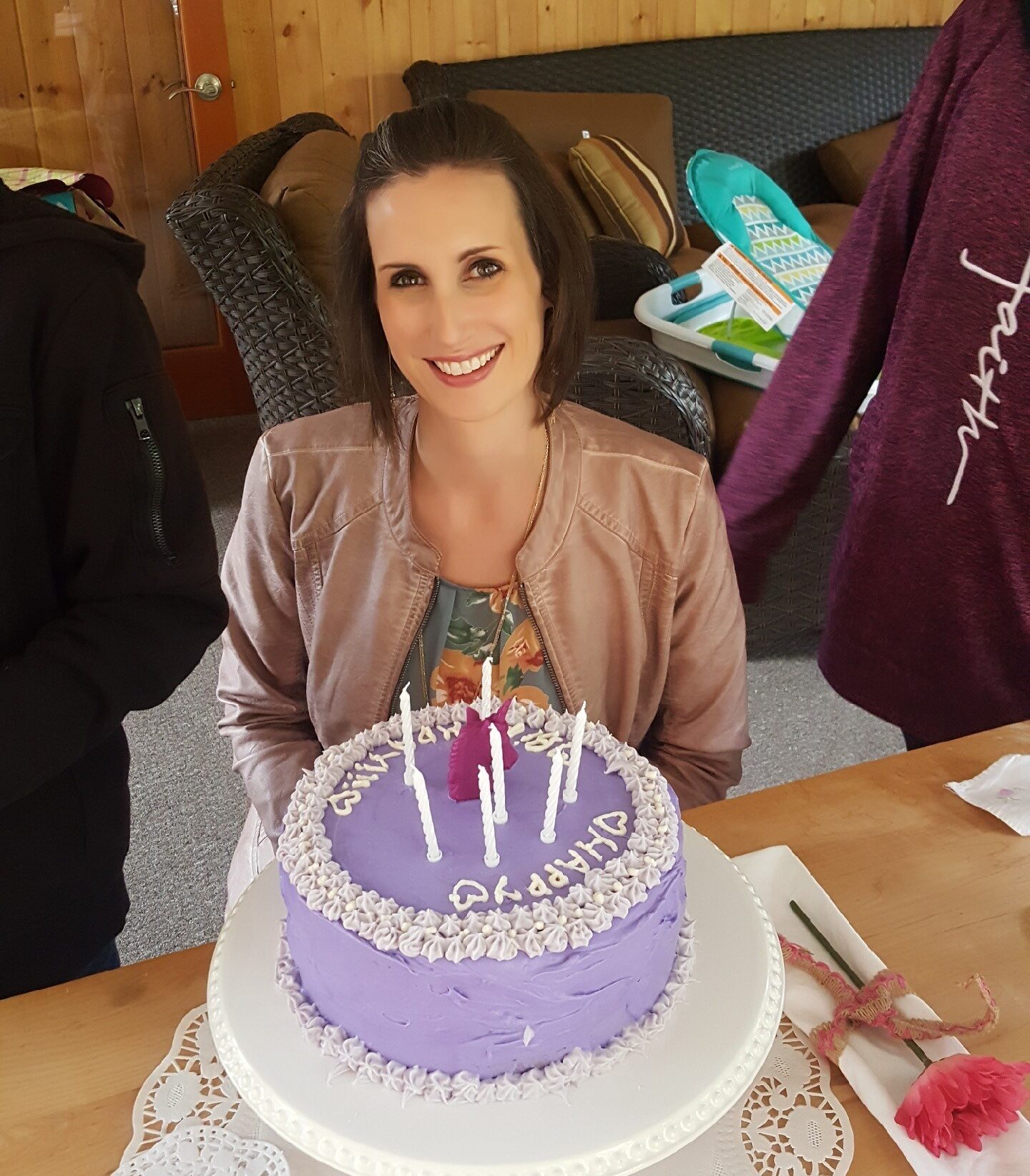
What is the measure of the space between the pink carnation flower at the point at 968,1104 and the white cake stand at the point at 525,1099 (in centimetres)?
12

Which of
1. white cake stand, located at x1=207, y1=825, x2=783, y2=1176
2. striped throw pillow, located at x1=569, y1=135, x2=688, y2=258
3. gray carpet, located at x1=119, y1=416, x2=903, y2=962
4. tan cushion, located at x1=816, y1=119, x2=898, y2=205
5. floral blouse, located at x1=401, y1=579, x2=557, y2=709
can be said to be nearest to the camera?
white cake stand, located at x1=207, y1=825, x2=783, y2=1176

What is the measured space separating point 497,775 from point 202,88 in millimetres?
3765

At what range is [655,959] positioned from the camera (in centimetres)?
79

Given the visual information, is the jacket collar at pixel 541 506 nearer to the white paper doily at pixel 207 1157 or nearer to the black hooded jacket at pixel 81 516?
the black hooded jacket at pixel 81 516

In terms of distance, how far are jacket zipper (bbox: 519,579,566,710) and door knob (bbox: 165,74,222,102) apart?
3.30 metres

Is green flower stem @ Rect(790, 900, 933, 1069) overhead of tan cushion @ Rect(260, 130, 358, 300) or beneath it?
beneath

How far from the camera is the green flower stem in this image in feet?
2.83

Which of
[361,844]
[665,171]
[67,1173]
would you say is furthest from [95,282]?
[665,171]

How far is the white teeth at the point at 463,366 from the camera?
120 cm

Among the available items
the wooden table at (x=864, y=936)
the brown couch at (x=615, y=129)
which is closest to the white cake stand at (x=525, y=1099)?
the wooden table at (x=864, y=936)

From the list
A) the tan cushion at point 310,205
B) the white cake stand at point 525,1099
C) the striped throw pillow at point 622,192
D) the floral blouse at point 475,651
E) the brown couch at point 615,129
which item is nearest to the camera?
the white cake stand at point 525,1099

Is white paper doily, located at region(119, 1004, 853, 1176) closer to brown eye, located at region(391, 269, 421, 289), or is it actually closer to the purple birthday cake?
the purple birthday cake

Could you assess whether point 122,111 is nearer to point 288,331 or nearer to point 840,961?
point 288,331

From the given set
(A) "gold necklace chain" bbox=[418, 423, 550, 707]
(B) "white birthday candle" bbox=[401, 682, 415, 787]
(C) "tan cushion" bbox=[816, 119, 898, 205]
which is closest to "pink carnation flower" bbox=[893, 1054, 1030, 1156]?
(B) "white birthday candle" bbox=[401, 682, 415, 787]
